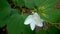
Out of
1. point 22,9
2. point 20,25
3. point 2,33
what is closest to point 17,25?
point 20,25

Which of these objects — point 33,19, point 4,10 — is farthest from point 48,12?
point 4,10

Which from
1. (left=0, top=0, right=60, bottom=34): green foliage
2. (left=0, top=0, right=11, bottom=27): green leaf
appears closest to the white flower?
(left=0, top=0, right=60, bottom=34): green foliage

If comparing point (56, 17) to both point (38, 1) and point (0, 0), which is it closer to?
point (38, 1)

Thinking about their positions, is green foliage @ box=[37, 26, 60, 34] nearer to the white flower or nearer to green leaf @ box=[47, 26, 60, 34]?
green leaf @ box=[47, 26, 60, 34]

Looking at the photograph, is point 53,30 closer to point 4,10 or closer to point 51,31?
point 51,31

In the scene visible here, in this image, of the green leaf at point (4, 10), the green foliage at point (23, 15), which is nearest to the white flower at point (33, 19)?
the green foliage at point (23, 15)

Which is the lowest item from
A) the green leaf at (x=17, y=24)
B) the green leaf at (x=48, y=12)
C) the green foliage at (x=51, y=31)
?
the green foliage at (x=51, y=31)

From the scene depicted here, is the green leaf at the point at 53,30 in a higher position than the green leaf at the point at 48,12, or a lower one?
lower

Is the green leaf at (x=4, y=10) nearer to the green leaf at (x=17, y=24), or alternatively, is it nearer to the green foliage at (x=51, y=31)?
the green leaf at (x=17, y=24)
